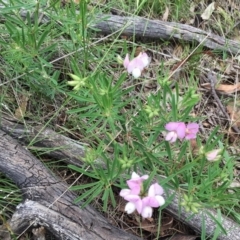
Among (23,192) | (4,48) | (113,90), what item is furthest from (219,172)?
(4,48)

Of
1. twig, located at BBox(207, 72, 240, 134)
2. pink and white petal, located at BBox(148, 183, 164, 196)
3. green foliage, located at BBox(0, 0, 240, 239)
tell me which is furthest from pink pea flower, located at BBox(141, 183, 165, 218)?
twig, located at BBox(207, 72, 240, 134)

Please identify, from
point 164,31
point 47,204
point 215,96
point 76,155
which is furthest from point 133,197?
point 164,31

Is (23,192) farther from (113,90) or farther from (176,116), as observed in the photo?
(176,116)

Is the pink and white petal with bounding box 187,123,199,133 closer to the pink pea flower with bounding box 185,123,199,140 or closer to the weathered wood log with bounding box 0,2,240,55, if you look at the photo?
the pink pea flower with bounding box 185,123,199,140

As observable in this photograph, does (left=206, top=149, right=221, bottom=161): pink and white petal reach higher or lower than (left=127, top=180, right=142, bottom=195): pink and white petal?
higher

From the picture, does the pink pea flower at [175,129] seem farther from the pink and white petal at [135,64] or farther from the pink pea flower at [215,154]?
the pink and white petal at [135,64]

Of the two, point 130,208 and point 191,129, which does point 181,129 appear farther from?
point 130,208
